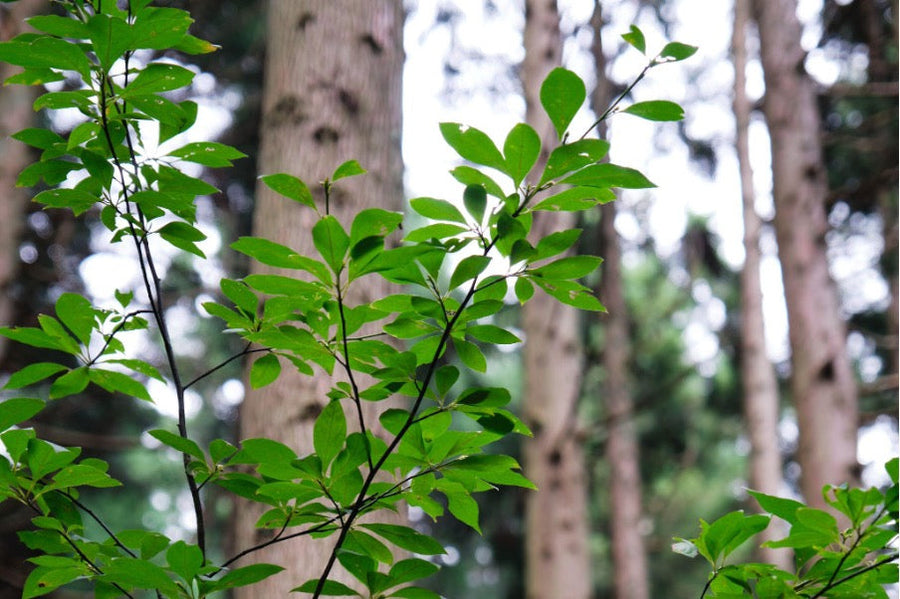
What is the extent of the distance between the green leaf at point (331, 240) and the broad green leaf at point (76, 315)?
0.28 meters

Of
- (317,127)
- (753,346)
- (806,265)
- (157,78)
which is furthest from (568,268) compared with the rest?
(753,346)

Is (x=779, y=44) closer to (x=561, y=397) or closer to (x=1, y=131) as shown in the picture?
(x=561, y=397)

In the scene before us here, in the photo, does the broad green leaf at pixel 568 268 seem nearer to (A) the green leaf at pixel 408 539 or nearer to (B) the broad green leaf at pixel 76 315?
(A) the green leaf at pixel 408 539

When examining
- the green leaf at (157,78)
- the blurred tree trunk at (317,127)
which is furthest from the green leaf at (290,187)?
the blurred tree trunk at (317,127)

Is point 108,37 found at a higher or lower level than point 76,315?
higher

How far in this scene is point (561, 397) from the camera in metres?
4.40

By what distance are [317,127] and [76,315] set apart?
93cm

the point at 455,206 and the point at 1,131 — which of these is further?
the point at 1,131

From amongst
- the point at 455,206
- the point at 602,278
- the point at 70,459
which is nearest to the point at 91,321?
the point at 70,459

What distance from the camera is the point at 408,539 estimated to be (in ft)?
2.36

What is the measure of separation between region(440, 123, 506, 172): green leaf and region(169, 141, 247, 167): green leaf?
235 millimetres

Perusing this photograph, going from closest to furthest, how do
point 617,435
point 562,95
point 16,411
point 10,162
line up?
point 562,95, point 16,411, point 10,162, point 617,435

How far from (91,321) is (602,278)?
702 cm

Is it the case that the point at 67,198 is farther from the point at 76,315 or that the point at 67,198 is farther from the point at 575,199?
the point at 575,199
